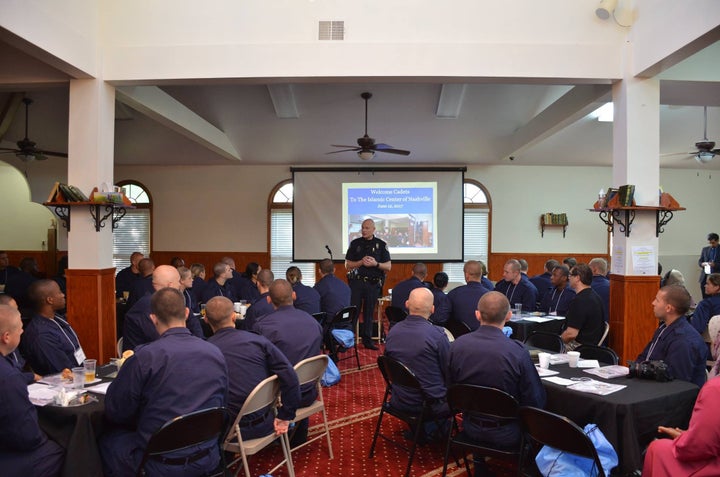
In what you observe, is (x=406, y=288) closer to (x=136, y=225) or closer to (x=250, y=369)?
(x=250, y=369)

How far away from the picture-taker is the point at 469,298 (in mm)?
5340

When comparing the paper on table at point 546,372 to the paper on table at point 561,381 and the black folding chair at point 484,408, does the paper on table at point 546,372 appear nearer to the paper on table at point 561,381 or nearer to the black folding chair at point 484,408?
the paper on table at point 561,381

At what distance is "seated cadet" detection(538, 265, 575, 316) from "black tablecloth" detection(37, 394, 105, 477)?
482 cm

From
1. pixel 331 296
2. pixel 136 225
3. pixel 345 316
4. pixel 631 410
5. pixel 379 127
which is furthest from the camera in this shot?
pixel 136 225

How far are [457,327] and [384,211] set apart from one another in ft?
17.0

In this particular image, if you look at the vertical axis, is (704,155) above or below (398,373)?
above

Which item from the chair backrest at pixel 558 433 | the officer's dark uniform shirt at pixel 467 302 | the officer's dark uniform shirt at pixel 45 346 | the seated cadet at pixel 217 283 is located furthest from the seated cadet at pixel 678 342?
the seated cadet at pixel 217 283

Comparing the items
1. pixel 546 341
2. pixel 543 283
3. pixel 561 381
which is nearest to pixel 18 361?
pixel 561 381

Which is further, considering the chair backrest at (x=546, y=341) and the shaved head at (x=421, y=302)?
the chair backrest at (x=546, y=341)

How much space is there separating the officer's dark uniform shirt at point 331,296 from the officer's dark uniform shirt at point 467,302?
141 centimetres

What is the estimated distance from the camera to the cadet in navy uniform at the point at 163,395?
2307 millimetres

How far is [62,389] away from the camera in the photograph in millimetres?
2684

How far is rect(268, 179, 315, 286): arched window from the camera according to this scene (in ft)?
35.8

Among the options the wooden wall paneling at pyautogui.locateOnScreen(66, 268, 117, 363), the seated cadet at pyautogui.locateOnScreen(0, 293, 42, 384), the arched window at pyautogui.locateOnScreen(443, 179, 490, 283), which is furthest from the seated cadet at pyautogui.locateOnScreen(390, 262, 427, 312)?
the arched window at pyautogui.locateOnScreen(443, 179, 490, 283)
